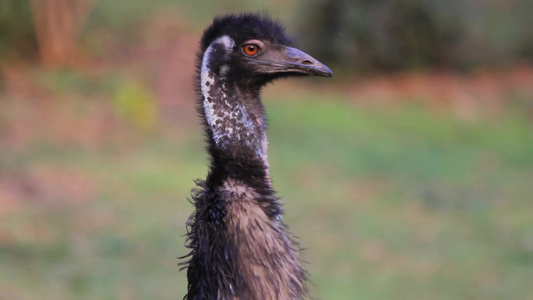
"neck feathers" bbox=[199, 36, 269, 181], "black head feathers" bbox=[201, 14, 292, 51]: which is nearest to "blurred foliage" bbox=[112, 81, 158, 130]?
"black head feathers" bbox=[201, 14, 292, 51]

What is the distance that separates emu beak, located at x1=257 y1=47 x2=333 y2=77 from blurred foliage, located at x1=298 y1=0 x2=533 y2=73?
437 inches

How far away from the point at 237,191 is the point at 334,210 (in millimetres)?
5670

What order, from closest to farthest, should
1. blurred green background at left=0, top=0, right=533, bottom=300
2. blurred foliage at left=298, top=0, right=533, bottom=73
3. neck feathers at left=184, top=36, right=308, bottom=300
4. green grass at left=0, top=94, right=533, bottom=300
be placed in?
1. neck feathers at left=184, top=36, right=308, bottom=300
2. green grass at left=0, top=94, right=533, bottom=300
3. blurred green background at left=0, top=0, right=533, bottom=300
4. blurred foliage at left=298, top=0, right=533, bottom=73

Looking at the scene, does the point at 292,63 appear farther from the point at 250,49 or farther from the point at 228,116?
the point at 228,116

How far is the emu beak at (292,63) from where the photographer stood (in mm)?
3547

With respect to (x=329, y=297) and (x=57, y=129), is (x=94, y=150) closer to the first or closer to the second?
(x=57, y=129)

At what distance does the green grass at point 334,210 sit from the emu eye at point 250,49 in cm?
339

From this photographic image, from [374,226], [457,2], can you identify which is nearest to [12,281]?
[374,226]

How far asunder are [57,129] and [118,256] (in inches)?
184

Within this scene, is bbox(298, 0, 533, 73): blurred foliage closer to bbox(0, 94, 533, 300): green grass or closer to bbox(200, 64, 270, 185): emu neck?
bbox(0, 94, 533, 300): green grass

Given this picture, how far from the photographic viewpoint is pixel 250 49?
3.54 m

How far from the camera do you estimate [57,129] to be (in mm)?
11781

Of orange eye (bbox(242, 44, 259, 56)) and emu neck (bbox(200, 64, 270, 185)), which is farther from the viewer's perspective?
orange eye (bbox(242, 44, 259, 56))

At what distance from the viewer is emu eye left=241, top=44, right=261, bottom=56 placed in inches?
139
